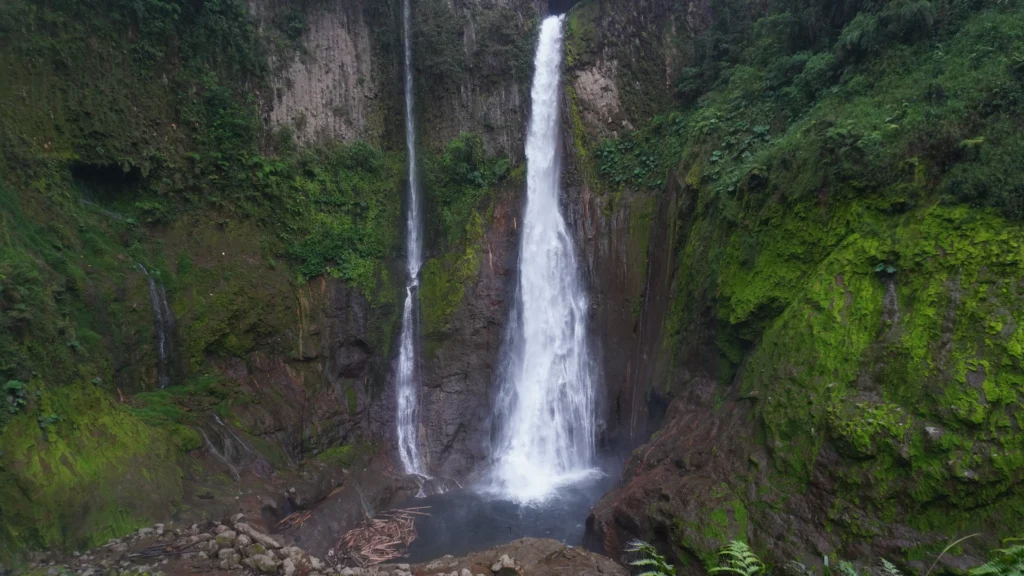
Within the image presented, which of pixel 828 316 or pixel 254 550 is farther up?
pixel 828 316

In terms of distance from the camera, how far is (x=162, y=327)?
1220 cm

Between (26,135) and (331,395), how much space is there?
8.27 metres

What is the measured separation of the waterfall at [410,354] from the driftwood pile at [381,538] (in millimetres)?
2310

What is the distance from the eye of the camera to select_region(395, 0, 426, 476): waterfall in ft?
47.8

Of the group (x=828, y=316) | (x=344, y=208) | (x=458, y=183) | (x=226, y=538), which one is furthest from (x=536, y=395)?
(x=226, y=538)

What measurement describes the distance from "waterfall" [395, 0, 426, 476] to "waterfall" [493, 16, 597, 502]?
2171 millimetres

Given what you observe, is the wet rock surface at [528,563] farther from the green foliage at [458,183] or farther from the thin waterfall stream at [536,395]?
the green foliage at [458,183]

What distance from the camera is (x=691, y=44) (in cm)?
1750

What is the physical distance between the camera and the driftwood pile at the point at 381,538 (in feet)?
33.3

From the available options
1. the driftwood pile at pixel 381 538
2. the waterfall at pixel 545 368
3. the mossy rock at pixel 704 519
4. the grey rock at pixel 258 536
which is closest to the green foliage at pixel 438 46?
the waterfall at pixel 545 368

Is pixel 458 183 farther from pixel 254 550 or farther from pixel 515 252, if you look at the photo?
pixel 254 550

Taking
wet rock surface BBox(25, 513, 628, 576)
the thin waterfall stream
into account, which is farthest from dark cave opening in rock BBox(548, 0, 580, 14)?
wet rock surface BBox(25, 513, 628, 576)

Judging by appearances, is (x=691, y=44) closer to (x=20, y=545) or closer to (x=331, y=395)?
(x=331, y=395)

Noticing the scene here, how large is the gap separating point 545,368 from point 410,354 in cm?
365
